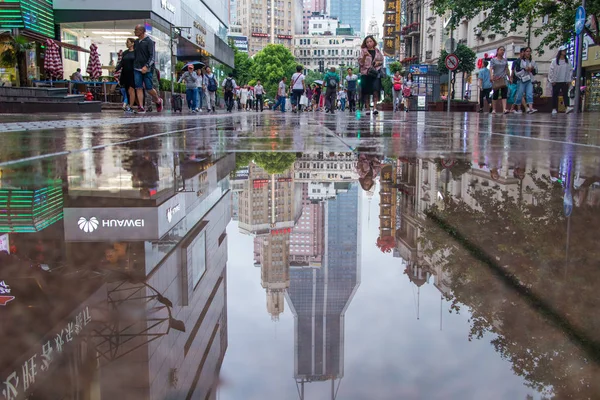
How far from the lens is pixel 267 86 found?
10731 cm

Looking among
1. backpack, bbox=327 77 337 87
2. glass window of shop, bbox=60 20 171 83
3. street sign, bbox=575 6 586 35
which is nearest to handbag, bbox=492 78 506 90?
street sign, bbox=575 6 586 35

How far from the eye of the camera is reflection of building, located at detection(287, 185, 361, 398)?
831 mm

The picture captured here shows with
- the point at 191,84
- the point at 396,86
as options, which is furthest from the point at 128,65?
the point at 396,86

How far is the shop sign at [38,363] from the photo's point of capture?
72 cm

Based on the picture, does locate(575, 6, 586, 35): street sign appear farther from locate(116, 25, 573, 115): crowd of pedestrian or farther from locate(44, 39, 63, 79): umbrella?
locate(44, 39, 63, 79): umbrella

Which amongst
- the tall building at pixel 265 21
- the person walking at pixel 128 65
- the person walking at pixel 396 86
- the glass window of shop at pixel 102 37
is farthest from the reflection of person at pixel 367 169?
the tall building at pixel 265 21

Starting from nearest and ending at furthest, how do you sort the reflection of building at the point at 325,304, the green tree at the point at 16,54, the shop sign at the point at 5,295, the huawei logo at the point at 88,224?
1. the reflection of building at the point at 325,304
2. the shop sign at the point at 5,295
3. the huawei logo at the point at 88,224
4. the green tree at the point at 16,54

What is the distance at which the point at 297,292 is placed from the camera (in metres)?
1.15

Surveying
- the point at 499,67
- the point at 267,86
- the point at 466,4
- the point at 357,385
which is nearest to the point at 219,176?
the point at 357,385

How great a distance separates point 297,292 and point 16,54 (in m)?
21.0

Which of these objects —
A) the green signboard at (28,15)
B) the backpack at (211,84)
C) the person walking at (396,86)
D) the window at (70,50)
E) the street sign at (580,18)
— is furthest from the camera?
the person walking at (396,86)

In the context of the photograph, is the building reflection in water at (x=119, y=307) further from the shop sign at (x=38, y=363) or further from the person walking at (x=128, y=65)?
the person walking at (x=128, y=65)

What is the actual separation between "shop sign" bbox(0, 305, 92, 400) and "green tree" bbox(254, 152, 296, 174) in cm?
238

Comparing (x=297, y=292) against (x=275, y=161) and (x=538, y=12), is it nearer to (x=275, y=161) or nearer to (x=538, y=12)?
(x=275, y=161)
